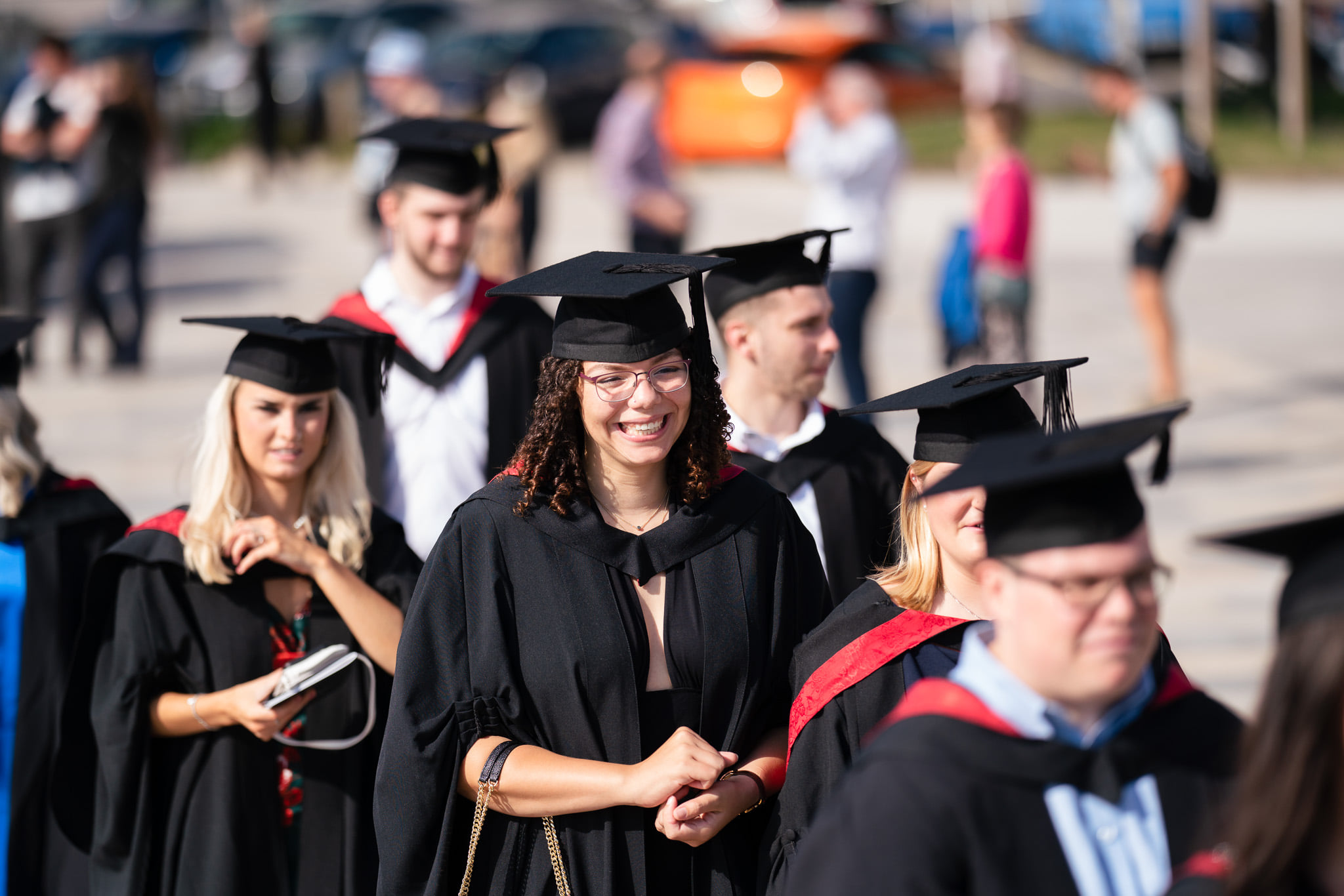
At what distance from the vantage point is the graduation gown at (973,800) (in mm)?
2203

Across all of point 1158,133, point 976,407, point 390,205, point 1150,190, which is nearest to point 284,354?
point 390,205

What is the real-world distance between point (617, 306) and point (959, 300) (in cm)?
593

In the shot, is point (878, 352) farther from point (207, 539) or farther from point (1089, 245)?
point (207, 539)

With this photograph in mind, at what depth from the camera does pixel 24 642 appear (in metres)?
3.99

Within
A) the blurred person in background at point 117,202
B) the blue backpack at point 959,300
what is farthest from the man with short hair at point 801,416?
the blurred person in background at point 117,202

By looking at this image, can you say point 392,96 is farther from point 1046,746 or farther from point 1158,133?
point 1046,746

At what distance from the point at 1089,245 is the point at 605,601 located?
14550 millimetres

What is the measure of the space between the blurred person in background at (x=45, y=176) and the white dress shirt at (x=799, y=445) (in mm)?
9022

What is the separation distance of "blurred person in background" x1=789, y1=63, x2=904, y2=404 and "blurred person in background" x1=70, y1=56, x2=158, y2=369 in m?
5.18

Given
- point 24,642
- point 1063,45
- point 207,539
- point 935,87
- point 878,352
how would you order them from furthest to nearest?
point 1063,45 → point 935,87 → point 878,352 → point 24,642 → point 207,539

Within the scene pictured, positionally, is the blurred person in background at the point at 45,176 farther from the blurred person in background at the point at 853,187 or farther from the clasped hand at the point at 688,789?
the clasped hand at the point at 688,789

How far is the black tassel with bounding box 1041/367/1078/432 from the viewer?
3314 millimetres

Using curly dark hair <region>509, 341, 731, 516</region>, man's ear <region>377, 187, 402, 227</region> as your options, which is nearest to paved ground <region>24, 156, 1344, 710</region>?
man's ear <region>377, 187, 402, 227</region>

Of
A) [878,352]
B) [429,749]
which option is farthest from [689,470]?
[878,352]
